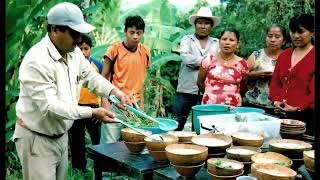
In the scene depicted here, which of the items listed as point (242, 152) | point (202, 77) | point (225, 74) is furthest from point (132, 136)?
point (202, 77)

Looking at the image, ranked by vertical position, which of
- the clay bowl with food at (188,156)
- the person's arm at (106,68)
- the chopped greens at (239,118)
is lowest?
the clay bowl with food at (188,156)

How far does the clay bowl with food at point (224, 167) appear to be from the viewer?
212 cm

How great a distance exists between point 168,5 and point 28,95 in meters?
5.23

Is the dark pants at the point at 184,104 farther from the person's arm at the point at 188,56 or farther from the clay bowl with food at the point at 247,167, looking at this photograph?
the clay bowl with food at the point at 247,167

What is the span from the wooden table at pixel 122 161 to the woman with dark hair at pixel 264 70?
1567 millimetres

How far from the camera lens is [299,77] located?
3.38 metres

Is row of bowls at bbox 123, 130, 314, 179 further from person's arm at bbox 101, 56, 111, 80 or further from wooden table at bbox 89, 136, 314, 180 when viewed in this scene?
person's arm at bbox 101, 56, 111, 80

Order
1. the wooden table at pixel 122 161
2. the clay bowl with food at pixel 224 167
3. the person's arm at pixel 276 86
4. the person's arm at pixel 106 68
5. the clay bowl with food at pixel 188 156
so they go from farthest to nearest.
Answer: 1. the person's arm at pixel 106 68
2. the person's arm at pixel 276 86
3. the wooden table at pixel 122 161
4. the clay bowl with food at pixel 188 156
5. the clay bowl with food at pixel 224 167

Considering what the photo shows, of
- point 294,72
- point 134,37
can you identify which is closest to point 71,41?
point 134,37

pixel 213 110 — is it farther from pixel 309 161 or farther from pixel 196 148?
pixel 309 161

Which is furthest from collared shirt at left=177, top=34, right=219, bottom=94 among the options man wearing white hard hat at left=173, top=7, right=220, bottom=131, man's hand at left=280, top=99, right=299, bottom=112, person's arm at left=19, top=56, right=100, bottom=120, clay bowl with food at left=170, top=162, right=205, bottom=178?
clay bowl with food at left=170, top=162, right=205, bottom=178

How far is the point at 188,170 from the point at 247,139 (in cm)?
53

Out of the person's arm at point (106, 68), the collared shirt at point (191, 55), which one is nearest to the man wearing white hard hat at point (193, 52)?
the collared shirt at point (191, 55)

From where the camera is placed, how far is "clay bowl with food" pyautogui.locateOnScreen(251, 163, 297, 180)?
2002 mm
